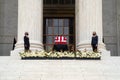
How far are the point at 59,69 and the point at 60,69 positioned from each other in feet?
0.21

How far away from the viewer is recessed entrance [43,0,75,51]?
51.2 metres

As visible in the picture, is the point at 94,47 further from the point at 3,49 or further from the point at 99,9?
the point at 3,49

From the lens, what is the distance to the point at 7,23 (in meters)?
50.8

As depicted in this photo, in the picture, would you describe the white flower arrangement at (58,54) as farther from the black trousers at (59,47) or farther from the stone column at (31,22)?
the stone column at (31,22)

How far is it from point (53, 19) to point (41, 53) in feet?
57.0

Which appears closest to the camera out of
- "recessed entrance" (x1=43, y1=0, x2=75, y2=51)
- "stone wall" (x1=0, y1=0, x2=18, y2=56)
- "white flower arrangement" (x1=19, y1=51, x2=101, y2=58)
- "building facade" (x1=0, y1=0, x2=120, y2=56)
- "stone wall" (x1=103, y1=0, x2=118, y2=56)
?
Answer: "white flower arrangement" (x1=19, y1=51, x2=101, y2=58)

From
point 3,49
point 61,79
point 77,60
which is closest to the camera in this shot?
point 61,79

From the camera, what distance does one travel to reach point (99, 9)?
39438 millimetres

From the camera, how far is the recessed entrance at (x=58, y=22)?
168 ft

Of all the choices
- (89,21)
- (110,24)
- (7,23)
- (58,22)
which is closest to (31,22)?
(89,21)

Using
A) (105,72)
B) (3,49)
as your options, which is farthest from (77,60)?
(3,49)

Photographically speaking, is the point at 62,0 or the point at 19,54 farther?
the point at 62,0

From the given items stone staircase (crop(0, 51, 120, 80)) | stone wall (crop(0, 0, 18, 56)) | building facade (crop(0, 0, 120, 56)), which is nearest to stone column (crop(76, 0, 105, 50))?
stone staircase (crop(0, 51, 120, 80))

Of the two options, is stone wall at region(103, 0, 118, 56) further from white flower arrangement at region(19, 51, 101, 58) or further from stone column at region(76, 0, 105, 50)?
white flower arrangement at region(19, 51, 101, 58)
